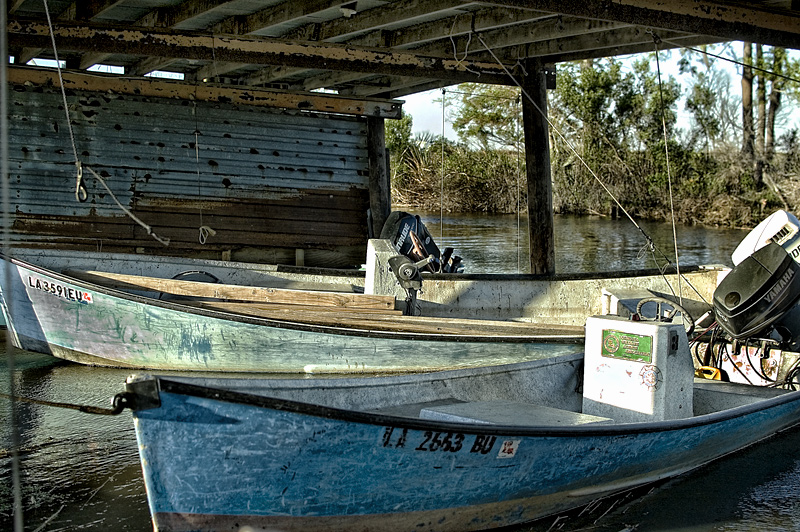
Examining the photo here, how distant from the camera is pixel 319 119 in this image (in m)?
13.4

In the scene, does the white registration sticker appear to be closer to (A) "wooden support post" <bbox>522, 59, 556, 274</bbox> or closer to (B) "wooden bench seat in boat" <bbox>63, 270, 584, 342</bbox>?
(B) "wooden bench seat in boat" <bbox>63, 270, 584, 342</bbox>

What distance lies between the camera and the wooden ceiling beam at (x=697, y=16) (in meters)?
7.04

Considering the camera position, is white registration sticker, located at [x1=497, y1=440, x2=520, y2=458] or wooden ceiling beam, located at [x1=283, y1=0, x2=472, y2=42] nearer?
→ white registration sticker, located at [x1=497, y1=440, x2=520, y2=458]

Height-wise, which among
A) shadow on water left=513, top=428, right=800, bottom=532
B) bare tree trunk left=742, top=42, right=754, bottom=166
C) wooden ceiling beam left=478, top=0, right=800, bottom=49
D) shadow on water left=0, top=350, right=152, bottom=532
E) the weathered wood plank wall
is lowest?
shadow on water left=513, top=428, right=800, bottom=532

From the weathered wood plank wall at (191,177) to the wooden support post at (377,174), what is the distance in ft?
0.47

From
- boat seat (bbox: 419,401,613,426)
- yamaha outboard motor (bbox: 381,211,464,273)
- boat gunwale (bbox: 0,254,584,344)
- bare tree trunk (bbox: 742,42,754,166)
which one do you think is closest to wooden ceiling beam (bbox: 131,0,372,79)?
yamaha outboard motor (bbox: 381,211,464,273)

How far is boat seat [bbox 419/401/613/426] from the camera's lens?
5295mm

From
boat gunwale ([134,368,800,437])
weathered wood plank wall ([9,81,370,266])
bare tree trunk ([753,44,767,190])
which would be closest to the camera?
boat gunwale ([134,368,800,437])

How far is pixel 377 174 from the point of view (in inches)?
539

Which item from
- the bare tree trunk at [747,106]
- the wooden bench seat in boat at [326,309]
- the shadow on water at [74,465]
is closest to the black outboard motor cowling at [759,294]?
the wooden bench seat in boat at [326,309]

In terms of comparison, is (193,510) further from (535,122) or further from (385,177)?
(385,177)

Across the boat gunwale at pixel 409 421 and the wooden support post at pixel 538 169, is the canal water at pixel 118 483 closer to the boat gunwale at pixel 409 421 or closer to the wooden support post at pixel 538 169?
the boat gunwale at pixel 409 421

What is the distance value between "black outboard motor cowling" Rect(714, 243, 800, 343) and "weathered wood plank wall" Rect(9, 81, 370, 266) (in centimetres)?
740

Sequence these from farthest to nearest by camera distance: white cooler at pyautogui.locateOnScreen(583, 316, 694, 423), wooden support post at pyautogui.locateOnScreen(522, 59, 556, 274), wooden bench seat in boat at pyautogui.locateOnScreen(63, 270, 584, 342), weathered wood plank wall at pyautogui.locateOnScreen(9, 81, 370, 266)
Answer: weathered wood plank wall at pyautogui.locateOnScreen(9, 81, 370, 266) → wooden support post at pyautogui.locateOnScreen(522, 59, 556, 274) → wooden bench seat in boat at pyautogui.locateOnScreen(63, 270, 584, 342) → white cooler at pyautogui.locateOnScreen(583, 316, 694, 423)
